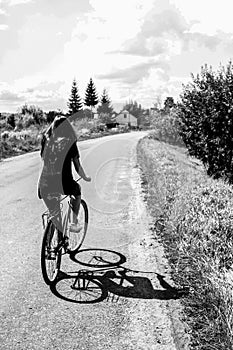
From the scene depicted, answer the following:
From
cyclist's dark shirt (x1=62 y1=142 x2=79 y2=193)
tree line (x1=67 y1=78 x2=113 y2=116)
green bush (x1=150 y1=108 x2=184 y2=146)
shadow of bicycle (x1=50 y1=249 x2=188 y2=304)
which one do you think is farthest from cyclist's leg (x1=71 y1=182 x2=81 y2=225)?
tree line (x1=67 y1=78 x2=113 y2=116)

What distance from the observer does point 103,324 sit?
369 cm

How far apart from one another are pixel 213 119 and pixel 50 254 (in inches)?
334

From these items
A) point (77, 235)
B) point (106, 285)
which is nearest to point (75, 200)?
point (77, 235)

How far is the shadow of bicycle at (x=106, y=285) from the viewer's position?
4.30 m

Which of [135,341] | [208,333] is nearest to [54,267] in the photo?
[135,341]

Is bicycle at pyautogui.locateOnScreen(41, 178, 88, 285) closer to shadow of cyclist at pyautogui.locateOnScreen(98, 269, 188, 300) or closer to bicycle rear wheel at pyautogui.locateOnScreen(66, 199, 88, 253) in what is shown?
bicycle rear wheel at pyautogui.locateOnScreen(66, 199, 88, 253)

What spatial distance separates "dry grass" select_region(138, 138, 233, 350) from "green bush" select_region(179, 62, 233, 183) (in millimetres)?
4331

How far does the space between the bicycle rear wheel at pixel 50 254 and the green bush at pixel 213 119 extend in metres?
7.52

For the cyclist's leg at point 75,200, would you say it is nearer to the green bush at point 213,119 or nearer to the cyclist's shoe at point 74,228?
the cyclist's shoe at point 74,228

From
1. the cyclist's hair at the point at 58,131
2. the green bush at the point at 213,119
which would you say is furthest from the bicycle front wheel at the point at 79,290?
the green bush at the point at 213,119

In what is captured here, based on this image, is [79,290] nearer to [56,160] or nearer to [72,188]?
[72,188]

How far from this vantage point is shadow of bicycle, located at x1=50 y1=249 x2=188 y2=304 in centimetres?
430

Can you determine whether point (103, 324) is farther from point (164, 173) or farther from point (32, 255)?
point (164, 173)

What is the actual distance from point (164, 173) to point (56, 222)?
18.0 feet
